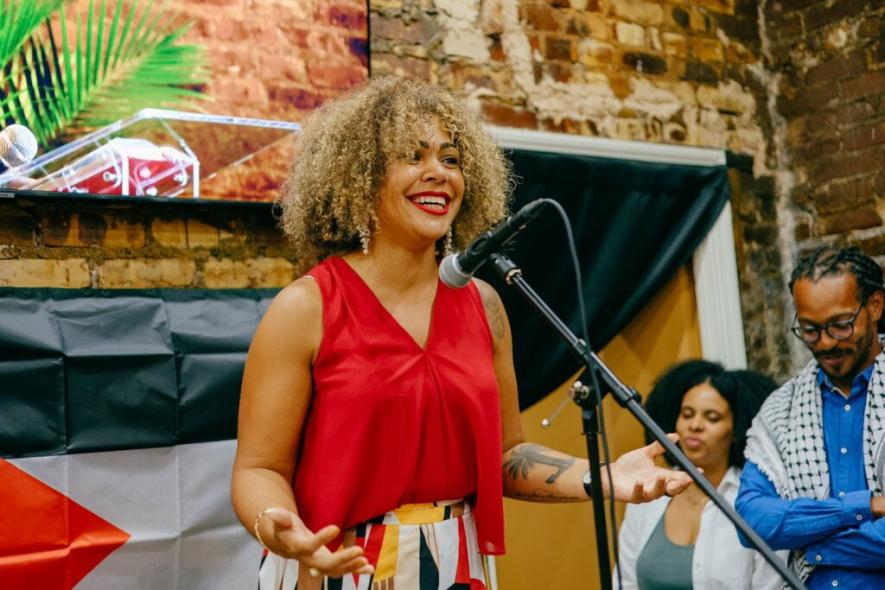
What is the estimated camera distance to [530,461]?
6.68ft

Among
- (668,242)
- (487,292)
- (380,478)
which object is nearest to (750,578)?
(668,242)

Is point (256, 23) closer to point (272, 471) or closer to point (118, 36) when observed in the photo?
point (118, 36)

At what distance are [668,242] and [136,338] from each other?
2102 millimetres

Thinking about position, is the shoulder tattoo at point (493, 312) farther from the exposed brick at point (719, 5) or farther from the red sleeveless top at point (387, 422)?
the exposed brick at point (719, 5)

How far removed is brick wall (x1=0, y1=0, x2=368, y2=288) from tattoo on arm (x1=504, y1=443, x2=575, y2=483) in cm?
129

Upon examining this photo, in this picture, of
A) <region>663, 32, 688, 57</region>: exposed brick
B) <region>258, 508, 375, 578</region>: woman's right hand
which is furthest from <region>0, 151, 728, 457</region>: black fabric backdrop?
<region>258, 508, 375, 578</region>: woman's right hand

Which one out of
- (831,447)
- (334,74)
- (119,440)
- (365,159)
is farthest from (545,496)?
(334,74)

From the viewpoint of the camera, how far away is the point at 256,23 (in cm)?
311

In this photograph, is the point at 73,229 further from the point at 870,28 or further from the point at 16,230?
the point at 870,28

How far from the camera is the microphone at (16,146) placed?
105 inches

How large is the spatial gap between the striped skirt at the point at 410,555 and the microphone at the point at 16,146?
4.66 feet

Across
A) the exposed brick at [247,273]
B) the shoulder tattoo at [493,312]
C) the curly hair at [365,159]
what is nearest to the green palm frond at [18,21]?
the exposed brick at [247,273]

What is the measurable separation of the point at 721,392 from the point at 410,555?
2.09m

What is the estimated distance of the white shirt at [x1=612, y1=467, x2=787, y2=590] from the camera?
3.20 metres
